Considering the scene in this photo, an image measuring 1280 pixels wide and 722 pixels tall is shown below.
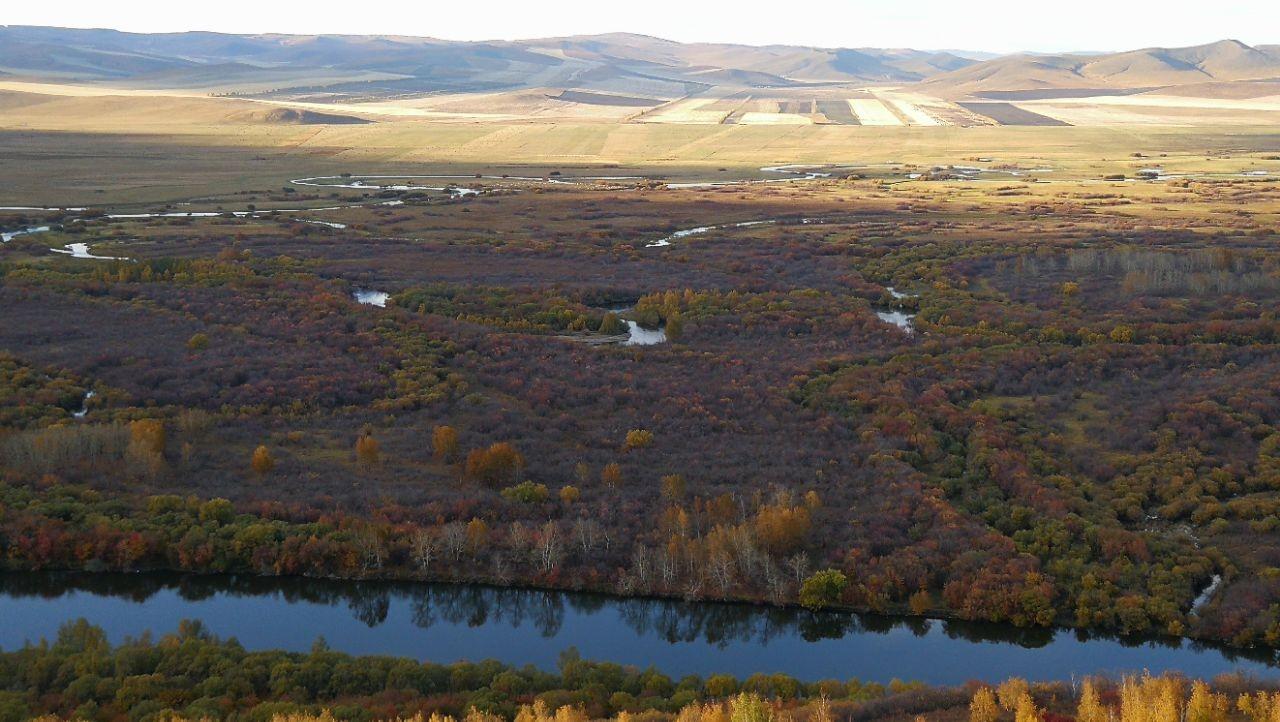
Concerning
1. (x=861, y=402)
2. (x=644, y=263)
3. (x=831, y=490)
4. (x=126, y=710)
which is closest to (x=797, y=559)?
(x=831, y=490)

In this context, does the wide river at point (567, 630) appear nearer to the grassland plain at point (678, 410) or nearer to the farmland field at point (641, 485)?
the farmland field at point (641, 485)

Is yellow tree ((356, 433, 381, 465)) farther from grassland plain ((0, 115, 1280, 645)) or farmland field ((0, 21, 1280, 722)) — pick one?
grassland plain ((0, 115, 1280, 645))

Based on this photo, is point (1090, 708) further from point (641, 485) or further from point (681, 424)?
point (681, 424)

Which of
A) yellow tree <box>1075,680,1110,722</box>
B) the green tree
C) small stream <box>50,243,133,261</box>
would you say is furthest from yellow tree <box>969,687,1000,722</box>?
small stream <box>50,243,133,261</box>

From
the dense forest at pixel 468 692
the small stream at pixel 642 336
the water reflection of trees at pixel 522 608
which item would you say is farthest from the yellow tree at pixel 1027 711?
the small stream at pixel 642 336

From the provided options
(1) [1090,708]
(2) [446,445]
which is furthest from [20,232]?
(1) [1090,708]

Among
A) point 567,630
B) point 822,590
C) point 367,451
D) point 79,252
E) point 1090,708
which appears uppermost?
point 79,252
